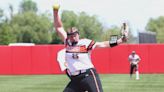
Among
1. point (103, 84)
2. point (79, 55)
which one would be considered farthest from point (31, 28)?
point (79, 55)

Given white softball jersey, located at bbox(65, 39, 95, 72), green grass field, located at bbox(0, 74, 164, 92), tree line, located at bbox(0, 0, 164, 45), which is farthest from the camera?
tree line, located at bbox(0, 0, 164, 45)

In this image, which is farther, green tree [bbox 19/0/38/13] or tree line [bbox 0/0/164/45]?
green tree [bbox 19/0/38/13]

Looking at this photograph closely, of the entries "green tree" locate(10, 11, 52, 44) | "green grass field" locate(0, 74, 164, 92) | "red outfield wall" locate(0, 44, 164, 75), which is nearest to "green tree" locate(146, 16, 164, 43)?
"green tree" locate(10, 11, 52, 44)

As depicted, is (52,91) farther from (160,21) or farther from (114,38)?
(160,21)

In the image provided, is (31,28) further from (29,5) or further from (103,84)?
(103,84)

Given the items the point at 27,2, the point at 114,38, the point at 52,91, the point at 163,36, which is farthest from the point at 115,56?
the point at 27,2

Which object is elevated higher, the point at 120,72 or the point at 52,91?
the point at 52,91

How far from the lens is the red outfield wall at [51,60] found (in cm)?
5066

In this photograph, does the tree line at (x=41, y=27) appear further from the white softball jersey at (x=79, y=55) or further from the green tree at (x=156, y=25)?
the white softball jersey at (x=79, y=55)

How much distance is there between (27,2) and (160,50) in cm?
9716

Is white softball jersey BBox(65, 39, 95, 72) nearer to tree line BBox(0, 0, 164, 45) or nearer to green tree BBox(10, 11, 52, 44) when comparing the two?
tree line BBox(0, 0, 164, 45)

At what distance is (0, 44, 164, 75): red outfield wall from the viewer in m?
50.7

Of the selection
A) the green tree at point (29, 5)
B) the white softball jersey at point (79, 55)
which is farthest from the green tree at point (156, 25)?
the white softball jersey at point (79, 55)

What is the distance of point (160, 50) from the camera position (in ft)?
167
